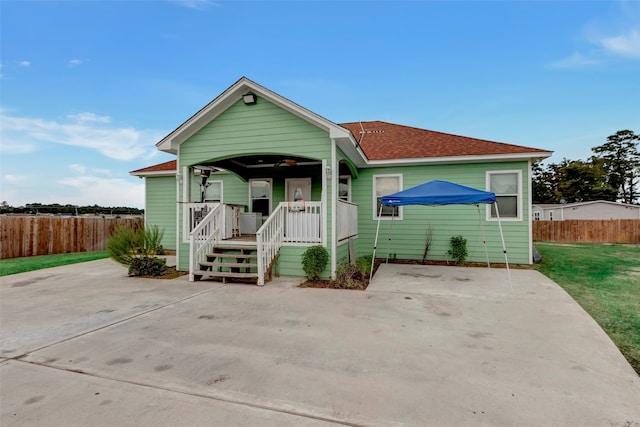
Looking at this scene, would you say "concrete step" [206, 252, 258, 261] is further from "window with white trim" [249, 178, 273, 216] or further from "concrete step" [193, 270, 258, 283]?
"window with white trim" [249, 178, 273, 216]

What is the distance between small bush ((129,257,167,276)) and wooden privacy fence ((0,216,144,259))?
670 centimetres

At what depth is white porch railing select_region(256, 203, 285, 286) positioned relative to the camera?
666cm

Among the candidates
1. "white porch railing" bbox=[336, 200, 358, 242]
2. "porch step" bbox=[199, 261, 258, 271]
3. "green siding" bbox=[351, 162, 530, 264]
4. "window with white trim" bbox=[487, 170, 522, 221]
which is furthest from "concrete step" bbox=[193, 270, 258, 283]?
"window with white trim" bbox=[487, 170, 522, 221]

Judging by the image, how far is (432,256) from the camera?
31.8 feet

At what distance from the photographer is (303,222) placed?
24.4ft

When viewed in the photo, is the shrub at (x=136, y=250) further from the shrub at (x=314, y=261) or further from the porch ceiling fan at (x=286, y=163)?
the porch ceiling fan at (x=286, y=163)

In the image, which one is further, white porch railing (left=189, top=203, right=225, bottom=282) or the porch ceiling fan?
the porch ceiling fan

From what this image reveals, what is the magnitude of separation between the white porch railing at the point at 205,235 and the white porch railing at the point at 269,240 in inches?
63.9

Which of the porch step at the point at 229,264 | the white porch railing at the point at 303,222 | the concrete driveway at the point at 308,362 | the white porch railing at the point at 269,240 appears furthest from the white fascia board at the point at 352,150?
the concrete driveway at the point at 308,362

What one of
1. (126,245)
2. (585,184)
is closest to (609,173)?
(585,184)

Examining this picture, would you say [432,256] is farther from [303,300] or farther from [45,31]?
[45,31]

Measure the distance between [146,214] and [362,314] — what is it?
1122cm

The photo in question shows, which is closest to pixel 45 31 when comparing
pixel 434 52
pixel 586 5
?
pixel 434 52

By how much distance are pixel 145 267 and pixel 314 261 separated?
4.42 meters
